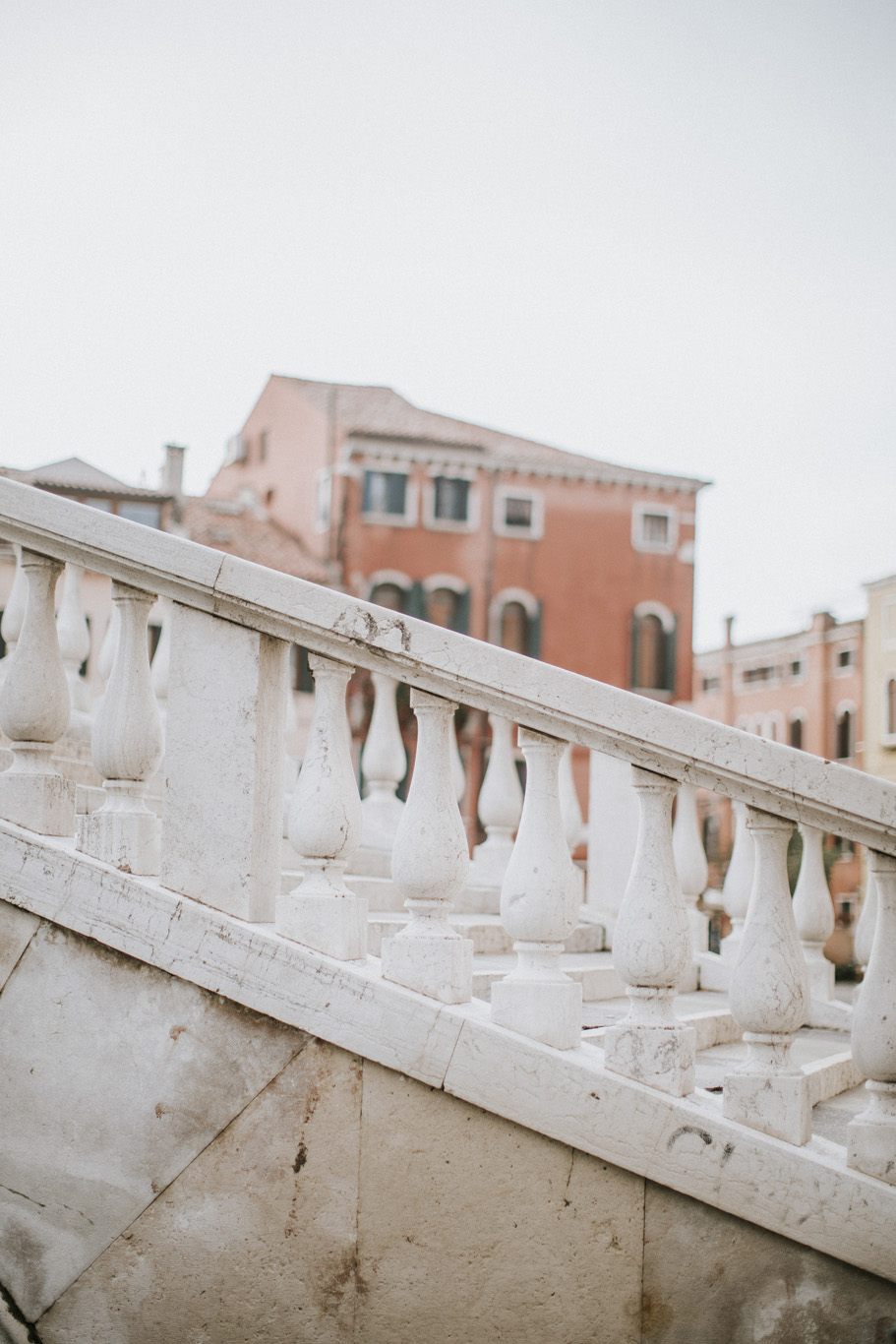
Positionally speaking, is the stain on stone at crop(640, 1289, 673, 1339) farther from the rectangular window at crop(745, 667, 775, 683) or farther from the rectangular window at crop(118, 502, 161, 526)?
the rectangular window at crop(745, 667, 775, 683)

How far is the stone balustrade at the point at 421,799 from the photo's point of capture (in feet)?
7.77

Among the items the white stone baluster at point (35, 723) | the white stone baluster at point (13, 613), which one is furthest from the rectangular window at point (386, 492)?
the white stone baluster at point (35, 723)

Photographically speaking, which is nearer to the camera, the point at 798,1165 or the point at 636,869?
the point at 798,1165

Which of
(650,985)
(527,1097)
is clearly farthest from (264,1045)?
(650,985)

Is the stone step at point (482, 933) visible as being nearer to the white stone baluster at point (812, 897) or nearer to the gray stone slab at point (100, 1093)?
the gray stone slab at point (100, 1093)

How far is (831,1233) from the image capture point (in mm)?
2279

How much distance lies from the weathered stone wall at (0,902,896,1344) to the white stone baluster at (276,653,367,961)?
208 mm

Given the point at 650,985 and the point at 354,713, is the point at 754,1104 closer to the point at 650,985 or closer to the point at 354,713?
the point at 650,985

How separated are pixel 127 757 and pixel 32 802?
9.2 inches

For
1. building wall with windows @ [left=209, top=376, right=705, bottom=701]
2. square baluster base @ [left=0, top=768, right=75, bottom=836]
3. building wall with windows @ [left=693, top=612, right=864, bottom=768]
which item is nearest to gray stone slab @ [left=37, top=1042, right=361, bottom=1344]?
square baluster base @ [left=0, top=768, right=75, bottom=836]

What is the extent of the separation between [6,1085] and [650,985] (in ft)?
4.45

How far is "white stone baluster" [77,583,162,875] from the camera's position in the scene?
100 inches

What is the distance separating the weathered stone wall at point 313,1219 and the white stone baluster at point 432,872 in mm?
216

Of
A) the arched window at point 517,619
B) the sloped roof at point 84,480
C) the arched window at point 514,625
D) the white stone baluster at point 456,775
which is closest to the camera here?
the white stone baluster at point 456,775
